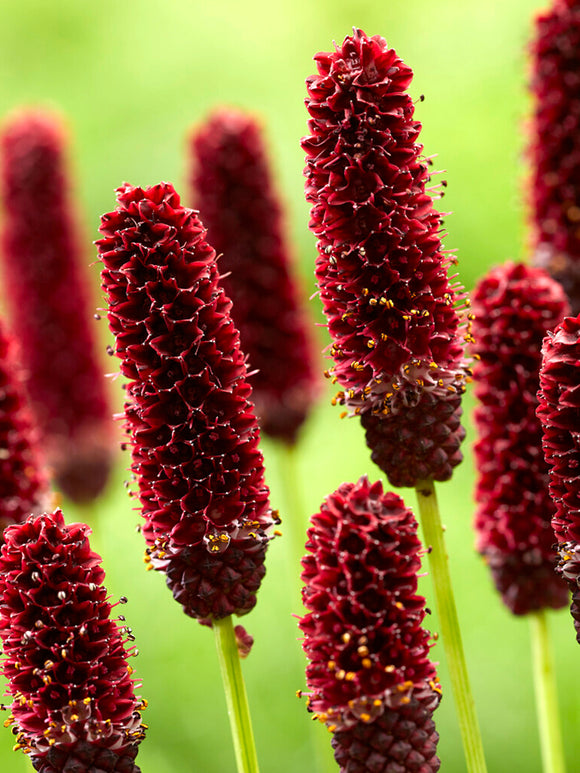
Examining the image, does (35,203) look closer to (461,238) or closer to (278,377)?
(278,377)

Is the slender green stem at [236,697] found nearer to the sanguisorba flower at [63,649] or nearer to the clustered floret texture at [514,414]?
the sanguisorba flower at [63,649]

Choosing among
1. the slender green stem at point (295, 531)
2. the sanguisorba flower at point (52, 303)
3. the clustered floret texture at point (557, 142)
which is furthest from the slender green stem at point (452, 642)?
the sanguisorba flower at point (52, 303)

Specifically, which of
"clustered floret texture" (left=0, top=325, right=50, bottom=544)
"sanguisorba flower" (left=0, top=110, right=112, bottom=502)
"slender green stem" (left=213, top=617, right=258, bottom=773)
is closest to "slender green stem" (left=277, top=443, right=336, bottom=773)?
"sanguisorba flower" (left=0, top=110, right=112, bottom=502)

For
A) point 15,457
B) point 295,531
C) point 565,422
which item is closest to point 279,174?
point 295,531

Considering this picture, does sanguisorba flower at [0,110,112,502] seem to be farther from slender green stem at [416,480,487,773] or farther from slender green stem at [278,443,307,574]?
slender green stem at [416,480,487,773]

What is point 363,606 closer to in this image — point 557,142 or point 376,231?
point 376,231
